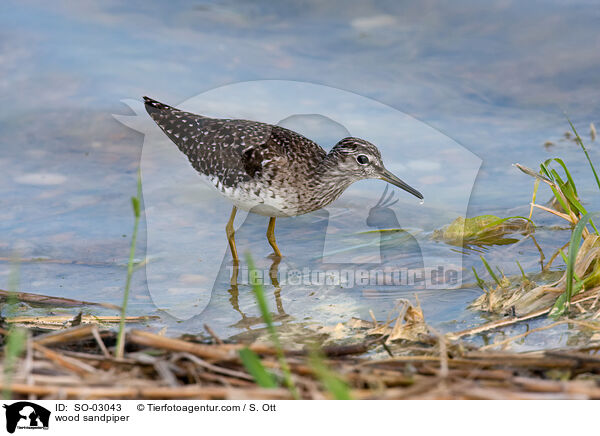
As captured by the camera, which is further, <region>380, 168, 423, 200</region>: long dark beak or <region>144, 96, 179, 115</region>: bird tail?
<region>144, 96, 179, 115</region>: bird tail

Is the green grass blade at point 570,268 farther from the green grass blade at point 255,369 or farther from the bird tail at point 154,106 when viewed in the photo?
the bird tail at point 154,106

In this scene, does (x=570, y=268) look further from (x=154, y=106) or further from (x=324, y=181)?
(x=154, y=106)

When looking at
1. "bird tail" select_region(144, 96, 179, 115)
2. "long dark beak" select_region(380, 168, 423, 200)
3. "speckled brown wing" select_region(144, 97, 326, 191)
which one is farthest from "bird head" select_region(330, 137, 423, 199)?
"bird tail" select_region(144, 96, 179, 115)

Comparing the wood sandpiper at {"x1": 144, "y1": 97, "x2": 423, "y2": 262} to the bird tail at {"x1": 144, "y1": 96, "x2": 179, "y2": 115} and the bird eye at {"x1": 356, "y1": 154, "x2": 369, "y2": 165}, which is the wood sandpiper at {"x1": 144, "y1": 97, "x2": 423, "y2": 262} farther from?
the bird tail at {"x1": 144, "y1": 96, "x2": 179, "y2": 115}

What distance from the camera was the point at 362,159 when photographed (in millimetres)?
6762

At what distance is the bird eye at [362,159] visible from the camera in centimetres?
674

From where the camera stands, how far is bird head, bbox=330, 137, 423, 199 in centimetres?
673

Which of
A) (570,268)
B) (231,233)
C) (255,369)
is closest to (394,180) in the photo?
(231,233)

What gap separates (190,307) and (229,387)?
2.97 m

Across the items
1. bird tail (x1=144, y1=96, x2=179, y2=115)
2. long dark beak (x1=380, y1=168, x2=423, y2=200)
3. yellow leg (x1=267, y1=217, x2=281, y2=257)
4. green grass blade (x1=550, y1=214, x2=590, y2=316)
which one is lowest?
green grass blade (x1=550, y1=214, x2=590, y2=316)

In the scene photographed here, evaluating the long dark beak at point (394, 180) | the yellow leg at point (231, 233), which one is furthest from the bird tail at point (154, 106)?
the long dark beak at point (394, 180)

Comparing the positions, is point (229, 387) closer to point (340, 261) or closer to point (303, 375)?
point (303, 375)

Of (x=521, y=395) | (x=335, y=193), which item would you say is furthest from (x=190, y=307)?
(x=521, y=395)

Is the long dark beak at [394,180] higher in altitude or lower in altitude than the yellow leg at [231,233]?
higher
